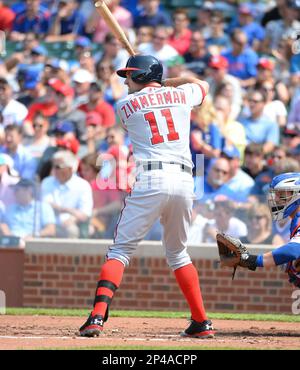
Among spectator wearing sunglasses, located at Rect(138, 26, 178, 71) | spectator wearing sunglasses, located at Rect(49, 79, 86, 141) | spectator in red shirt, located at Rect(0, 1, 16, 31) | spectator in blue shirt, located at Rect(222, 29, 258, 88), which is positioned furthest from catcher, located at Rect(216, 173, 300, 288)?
spectator in red shirt, located at Rect(0, 1, 16, 31)

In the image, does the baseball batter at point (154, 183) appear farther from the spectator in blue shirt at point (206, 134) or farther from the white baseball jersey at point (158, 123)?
the spectator in blue shirt at point (206, 134)

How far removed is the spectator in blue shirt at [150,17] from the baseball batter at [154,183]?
379 inches

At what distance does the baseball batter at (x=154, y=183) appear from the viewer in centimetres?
756

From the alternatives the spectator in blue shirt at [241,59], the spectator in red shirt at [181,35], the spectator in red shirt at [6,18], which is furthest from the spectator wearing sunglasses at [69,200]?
the spectator in red shirt at [6,18]

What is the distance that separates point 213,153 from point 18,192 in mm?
2670

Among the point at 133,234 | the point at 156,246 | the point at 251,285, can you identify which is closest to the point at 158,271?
the point at 156,246

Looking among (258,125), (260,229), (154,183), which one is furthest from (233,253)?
(258,125)

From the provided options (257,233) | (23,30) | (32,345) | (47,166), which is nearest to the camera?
(32,345)

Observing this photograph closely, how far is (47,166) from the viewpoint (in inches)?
516

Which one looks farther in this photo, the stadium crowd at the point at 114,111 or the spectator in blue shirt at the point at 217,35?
the spectator in blue shirt at the point at 217,35

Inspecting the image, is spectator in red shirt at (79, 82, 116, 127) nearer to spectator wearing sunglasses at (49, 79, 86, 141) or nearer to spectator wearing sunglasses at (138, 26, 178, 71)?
spectator wearing sunglasses at (49, 79, 86, 141)

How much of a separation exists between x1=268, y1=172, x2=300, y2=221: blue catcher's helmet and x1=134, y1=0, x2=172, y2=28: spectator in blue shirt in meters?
9.66

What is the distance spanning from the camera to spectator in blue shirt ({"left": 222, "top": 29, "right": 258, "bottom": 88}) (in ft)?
52.3

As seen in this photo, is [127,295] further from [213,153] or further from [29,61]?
[29,61]
